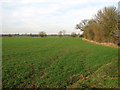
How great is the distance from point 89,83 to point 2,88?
20.9 feet

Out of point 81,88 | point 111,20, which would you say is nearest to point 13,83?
point 81,88

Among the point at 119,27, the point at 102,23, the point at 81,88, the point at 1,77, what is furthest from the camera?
the point at 1,77

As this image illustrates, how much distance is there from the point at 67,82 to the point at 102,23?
4981 mm

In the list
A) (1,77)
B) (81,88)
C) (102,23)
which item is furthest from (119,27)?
(1,77)

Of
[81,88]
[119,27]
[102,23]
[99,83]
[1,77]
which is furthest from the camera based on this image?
[1,77]

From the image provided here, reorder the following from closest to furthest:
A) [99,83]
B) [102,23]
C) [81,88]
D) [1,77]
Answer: [102,23]
[81,88]
[99,83]
[1,77]

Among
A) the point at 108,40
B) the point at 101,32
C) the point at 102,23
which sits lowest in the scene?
the point at 108,40

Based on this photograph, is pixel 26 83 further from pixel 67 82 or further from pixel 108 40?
pixel 108 40

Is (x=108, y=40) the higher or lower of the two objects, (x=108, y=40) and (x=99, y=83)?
the higher

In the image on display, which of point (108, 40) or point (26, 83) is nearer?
point (108, 40)

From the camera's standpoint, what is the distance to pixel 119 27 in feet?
11.2

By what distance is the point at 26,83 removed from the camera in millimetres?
6289

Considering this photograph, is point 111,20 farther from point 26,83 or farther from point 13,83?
point 13,83

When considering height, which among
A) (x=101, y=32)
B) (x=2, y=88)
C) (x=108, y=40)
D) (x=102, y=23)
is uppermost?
(x=102, y=23)
